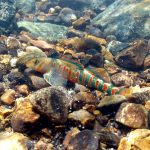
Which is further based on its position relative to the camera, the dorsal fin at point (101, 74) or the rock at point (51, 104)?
the dorsal fin at point (101, 74)

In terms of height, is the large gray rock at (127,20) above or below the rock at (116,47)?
above

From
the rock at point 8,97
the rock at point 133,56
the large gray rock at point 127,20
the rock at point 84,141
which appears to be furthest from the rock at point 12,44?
the rock at point 84,141

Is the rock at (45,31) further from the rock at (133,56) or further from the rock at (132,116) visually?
the rock at (132,116)

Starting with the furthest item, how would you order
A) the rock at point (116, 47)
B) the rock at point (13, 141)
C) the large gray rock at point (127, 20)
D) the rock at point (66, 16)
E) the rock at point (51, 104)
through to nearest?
1. the rock at point (66, 16)
2. the large gray rock at point (127, 20)
3. the rock at point (116, 47)
4. the rock at point (51, 104)
5. the rock at point (13, 141)

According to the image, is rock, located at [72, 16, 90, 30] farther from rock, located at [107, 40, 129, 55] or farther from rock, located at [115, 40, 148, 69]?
rock, located at [115, 40, 148, 69]

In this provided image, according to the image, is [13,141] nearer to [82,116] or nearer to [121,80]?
[82,116]

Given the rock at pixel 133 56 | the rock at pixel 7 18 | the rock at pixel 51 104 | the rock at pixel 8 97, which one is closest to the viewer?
the rock at pixel 51 104

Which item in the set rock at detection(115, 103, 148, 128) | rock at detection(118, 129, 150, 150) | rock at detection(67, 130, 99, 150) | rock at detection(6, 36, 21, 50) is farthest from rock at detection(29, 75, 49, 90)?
rock at detection(118, 129, 150, 150)

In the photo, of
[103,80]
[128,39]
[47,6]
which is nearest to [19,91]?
[103,80]
